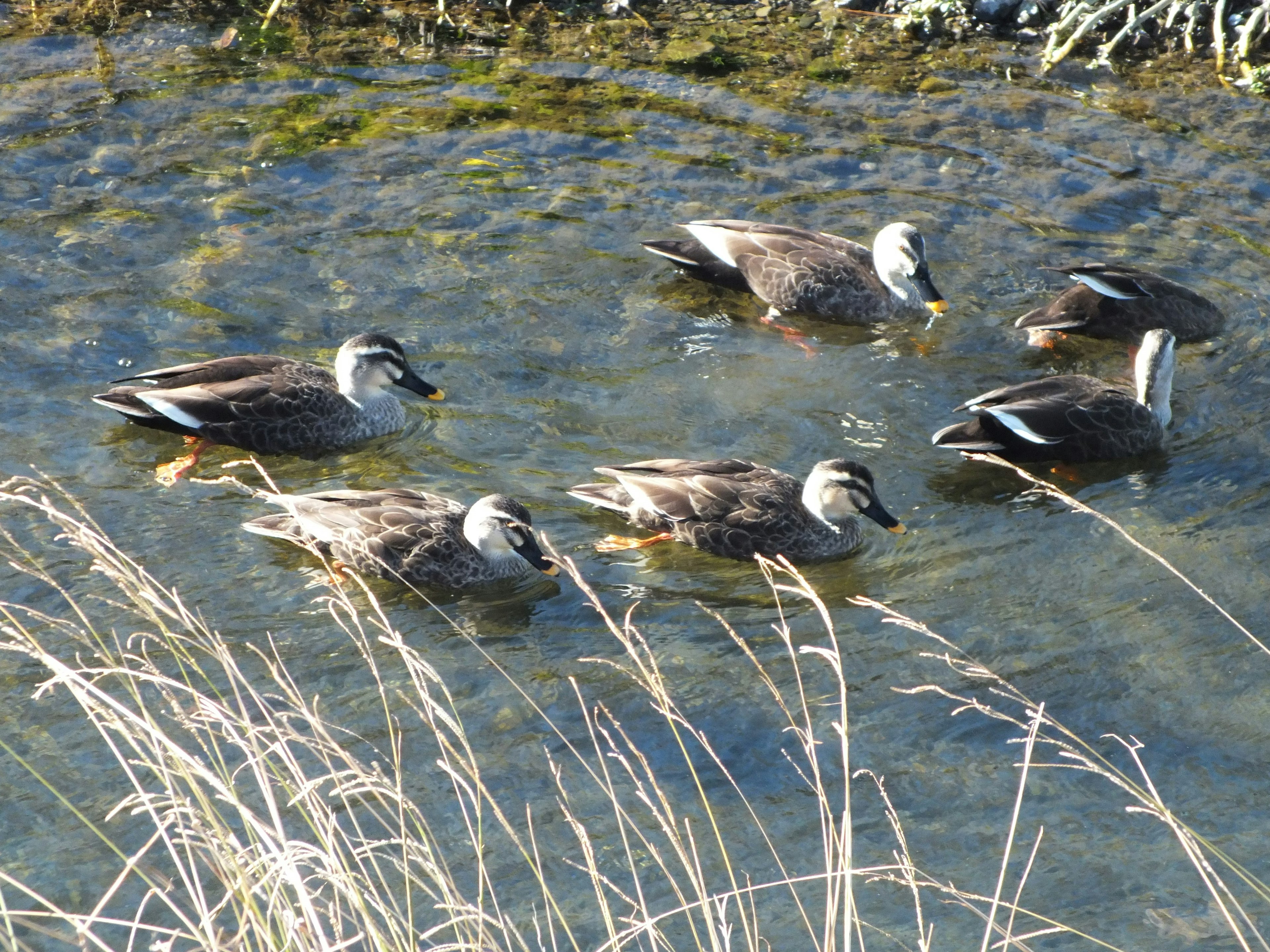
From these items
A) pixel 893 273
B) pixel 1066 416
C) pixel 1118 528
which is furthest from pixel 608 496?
pixel 1118 528

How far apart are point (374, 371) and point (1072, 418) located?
412cm

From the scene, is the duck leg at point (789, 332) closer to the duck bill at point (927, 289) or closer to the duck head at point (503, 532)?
the duck bill at point (927, 289)

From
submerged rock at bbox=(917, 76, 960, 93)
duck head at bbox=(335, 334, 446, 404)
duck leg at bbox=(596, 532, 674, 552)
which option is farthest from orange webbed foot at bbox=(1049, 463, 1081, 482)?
submerged rock at bbox=(917, 76, 960, 93)

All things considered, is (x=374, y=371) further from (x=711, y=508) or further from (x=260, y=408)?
(x=711, y=508)

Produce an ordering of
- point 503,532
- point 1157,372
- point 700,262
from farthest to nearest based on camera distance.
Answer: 1. point 700,262
2. point 1157,372
3. point 503,532

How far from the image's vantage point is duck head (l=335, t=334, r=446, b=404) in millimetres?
8133

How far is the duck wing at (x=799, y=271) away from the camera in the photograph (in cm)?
951

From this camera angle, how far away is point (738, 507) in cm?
729

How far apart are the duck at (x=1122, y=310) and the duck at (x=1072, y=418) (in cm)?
69

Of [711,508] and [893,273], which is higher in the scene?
[893,273]

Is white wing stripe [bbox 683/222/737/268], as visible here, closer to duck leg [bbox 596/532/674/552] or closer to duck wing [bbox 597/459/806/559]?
duck wing [bbox 597/459/806/559]

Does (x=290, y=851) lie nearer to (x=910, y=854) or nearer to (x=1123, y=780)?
(x=1123, y=780)

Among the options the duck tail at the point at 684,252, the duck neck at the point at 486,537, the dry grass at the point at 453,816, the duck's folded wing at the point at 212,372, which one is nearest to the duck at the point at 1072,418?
the dry grass at the point at 453,816

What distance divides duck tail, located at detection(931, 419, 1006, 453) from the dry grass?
1653mm
